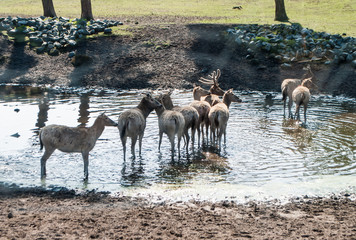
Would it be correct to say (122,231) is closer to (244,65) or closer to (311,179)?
(311,179)

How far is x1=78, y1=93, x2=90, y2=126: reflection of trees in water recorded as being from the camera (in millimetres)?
16781

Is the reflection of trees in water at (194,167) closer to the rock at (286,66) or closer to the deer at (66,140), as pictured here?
the deer at (66,140)

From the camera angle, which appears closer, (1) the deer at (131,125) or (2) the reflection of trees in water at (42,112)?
(1) the deer at (131,125)

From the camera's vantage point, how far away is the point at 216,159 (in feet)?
42.7

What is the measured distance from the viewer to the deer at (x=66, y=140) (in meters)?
11.0

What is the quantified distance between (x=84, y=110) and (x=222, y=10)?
24.7 m

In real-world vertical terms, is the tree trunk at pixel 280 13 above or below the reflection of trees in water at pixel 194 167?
above

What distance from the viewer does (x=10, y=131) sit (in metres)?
15.4

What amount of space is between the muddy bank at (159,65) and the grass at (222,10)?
6183 millimetres

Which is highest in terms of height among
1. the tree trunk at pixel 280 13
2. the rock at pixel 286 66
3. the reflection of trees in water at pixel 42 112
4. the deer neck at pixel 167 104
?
the tree trunk at pixel 280 13

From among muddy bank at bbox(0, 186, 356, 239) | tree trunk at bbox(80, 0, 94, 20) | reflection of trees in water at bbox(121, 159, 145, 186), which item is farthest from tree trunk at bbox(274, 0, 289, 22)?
muddy bank at bbox(0, 186, 356, 239)

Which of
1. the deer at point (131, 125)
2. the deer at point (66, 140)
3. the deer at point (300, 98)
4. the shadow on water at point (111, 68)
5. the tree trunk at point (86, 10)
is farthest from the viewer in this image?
the tree trunk at point (86, 10)

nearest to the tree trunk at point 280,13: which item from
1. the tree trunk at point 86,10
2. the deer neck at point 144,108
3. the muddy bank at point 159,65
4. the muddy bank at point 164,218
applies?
the muddy bank at point 159,65

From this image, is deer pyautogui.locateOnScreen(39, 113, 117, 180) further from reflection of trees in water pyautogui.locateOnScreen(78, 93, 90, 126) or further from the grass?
the grass
